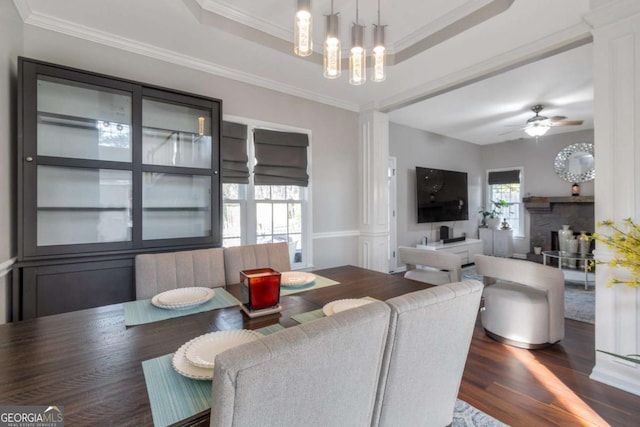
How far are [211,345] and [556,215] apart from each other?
279 inches

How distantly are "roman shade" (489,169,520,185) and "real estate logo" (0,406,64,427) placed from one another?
774 cm

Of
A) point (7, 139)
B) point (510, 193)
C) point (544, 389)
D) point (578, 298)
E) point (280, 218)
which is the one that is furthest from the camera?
point (510, 193)

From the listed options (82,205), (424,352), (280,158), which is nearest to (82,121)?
(82,205)

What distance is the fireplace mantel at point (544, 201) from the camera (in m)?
5.42

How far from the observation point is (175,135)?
2494 millimetres

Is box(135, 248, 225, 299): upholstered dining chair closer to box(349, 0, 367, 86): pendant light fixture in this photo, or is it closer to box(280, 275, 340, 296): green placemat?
box(280, 275, 340, 296): green placemat

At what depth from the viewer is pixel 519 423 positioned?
164 cm

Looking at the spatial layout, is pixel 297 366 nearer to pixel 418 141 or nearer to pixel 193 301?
pixel 193 301

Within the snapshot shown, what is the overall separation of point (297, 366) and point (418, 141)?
18.0 ft

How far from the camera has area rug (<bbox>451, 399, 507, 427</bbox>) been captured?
1.63 m

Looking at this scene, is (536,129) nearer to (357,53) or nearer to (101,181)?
(357,53)

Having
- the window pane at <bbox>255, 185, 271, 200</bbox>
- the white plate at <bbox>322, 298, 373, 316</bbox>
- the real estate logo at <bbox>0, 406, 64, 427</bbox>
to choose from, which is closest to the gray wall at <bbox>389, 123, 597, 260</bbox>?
the window pane at <bbox>255, 185, 271, 200</bbox>

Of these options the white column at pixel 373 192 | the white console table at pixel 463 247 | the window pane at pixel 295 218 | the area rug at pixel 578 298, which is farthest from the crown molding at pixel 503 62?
the white console table at pixel 463 247

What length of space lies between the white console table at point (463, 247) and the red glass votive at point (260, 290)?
4.33 m
